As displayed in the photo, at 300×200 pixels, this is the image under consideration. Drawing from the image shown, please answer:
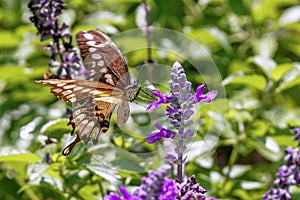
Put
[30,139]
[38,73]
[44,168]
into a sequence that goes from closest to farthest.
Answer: [44,168] < [30,139] < [38,73]

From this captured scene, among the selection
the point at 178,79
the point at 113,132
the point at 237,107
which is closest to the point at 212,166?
the point at 237,107

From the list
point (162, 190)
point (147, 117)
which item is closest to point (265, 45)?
point (147, 117)

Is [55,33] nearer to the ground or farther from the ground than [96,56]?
farther from the ground

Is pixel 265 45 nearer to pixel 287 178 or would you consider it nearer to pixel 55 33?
pixel 287 178

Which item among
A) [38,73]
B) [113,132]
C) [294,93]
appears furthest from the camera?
[294,93]

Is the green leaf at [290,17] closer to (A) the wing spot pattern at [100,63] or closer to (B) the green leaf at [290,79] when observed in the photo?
(B) the green leaf at [290,79]

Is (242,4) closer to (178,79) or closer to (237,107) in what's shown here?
(237,107)
